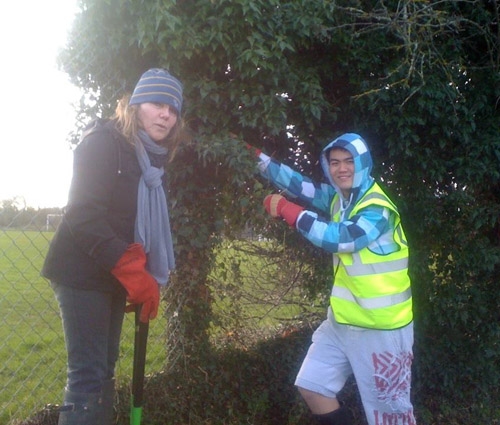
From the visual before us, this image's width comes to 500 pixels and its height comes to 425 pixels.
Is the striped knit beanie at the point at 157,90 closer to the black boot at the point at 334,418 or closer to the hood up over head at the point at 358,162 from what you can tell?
the hood up over head at the point at 358,162

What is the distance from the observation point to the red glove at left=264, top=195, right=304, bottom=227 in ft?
11.4

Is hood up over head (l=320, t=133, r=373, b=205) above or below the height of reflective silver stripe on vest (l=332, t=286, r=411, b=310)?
above

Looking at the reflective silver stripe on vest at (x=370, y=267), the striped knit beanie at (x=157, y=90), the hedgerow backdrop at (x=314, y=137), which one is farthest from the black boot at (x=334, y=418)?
the striped knit beanie at (x=157, y=90)

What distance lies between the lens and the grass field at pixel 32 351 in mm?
3812

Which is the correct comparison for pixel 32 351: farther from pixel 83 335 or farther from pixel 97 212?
pixel 97 212

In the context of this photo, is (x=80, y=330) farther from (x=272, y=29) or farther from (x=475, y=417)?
(x=475, y=417)

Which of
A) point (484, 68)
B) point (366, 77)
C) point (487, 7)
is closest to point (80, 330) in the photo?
point (366, 77)

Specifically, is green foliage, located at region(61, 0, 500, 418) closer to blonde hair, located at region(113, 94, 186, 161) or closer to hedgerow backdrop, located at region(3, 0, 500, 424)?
hedgerow backdrop, located at region(3, 0, 500, 424)

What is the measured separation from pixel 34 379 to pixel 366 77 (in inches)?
121

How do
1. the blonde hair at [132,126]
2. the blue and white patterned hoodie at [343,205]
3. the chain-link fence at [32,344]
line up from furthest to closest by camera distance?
the chain-link fence at [32,344] → the blue and white patterned hoodie at [343,205] → the blonde hair at [132,126]

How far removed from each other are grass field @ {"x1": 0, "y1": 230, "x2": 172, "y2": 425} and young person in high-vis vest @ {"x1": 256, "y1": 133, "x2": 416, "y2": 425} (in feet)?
4.23

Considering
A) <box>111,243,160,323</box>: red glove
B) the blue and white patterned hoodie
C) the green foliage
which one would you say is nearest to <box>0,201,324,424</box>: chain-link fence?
the green foliage

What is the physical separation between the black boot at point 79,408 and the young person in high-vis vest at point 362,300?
3.81ft

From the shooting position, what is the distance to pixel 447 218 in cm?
431
